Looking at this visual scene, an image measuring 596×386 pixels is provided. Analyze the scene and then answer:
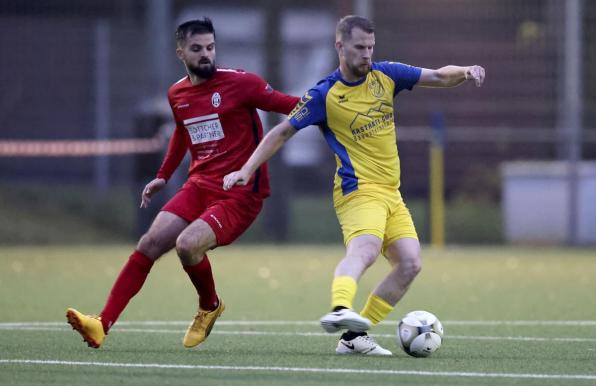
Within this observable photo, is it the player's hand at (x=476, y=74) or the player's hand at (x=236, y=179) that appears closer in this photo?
the player's hand at (x=236, y=179)

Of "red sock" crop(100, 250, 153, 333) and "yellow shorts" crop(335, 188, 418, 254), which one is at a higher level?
"yellow shorts" crop(335, 188, 418, 254)

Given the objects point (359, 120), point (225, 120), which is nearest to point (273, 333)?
point (225, 120)

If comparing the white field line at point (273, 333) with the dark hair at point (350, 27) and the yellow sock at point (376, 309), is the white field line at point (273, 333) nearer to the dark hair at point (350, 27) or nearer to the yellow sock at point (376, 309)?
the yellow sock at point (376, 309)

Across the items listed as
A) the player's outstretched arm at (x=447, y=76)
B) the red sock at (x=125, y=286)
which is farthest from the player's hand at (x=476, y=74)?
the red sock at (x=125, y=286)

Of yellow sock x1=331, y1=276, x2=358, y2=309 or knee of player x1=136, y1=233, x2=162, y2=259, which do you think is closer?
yellow sock x1=331, y1=276, x2=358, y2=309

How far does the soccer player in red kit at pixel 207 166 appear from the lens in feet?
28.9

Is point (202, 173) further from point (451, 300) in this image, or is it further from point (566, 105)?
point (566, 105)

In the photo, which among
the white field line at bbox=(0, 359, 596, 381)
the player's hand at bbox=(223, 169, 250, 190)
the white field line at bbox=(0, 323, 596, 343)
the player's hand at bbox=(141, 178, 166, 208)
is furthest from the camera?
the white field line at bbox=(0, 323, 596, 343)

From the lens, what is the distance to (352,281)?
7.88 metres

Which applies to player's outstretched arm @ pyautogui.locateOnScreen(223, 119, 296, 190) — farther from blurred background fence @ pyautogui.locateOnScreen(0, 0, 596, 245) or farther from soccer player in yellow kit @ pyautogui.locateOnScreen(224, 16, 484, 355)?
blurred background fence @ pyautogui.locateOnScreen(0, 0, 596, 245)

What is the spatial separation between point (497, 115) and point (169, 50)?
18.4 feet

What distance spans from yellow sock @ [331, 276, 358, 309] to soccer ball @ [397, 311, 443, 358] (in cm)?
61

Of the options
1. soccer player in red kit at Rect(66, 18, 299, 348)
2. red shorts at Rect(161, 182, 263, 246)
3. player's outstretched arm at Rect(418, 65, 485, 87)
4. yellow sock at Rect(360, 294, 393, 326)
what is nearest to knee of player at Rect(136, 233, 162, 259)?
soccer player in red kit at Rect(66, 18, 299, 348)

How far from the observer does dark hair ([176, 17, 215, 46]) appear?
888 centimetres
